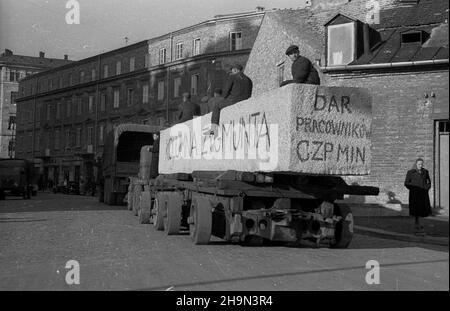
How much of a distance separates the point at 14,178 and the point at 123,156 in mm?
11667

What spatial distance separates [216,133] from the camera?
9.07 m

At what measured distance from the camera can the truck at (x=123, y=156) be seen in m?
24.0

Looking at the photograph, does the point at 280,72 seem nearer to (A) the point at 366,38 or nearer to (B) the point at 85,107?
(A) the point at 366,38

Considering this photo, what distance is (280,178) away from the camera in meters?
8.91

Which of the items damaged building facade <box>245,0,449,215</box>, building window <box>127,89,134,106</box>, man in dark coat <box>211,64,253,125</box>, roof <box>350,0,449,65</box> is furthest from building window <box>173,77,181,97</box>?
man in dark coat <box>211,64,253,125</box>

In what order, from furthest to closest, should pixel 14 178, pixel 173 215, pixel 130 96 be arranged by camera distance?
1. pixel 130 96
2. pixel 14 178
3. pixel 173 215

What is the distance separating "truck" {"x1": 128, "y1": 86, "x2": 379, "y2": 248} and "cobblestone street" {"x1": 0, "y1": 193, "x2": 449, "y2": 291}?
34cm

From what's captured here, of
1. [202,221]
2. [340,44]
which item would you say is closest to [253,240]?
[202,221]

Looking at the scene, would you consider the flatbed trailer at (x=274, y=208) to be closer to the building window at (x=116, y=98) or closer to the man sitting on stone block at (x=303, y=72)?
the man sitting on stone block at (x=303, y=72)

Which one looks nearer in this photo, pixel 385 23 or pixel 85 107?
pixel 385 23

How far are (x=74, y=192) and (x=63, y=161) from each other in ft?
24.9

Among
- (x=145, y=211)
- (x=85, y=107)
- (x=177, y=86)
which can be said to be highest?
(x=177, y=86)

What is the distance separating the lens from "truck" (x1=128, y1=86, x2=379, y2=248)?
23.4 feet

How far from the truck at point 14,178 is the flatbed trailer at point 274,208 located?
2547 centimetres
